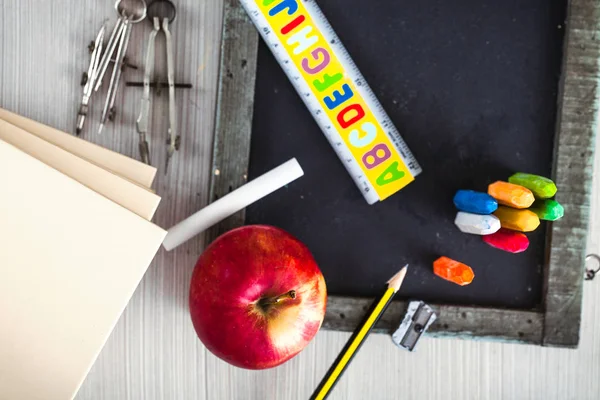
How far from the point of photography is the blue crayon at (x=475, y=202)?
1.98 feet

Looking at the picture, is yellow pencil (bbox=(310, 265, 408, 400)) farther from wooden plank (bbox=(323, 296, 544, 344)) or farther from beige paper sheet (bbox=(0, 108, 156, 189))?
beige paper sheet (bbox=(0, 108, 156, 189))

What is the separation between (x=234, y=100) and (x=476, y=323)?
0.40m

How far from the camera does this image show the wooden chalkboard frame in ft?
2.14

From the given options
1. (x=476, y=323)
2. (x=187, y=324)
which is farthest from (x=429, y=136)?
(x=187, y=324)

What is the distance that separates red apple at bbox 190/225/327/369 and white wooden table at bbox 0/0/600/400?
0.34 feet

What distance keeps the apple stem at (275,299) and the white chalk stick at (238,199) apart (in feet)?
0.44

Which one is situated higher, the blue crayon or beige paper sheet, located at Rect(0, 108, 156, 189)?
the blue crayon

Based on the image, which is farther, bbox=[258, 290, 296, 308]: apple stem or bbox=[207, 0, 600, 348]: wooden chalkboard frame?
bbox=[207, 0, 600, 348]: wooden chalkboard frame

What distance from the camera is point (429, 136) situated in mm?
672

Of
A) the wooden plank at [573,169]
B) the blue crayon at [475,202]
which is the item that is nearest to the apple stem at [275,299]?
the blue crayon at [475,202]

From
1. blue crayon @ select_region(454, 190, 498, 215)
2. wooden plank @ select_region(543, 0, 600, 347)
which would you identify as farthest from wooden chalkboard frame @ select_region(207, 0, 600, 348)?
blue crayon @ select_region(454, 190, 498, 215)

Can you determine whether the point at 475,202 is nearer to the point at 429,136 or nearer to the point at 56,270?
the point at 429,136

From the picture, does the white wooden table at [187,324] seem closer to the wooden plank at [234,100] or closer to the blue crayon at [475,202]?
the wooden plank at [234,100]

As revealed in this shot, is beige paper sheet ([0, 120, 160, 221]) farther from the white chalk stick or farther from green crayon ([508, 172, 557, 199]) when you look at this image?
green crayon ([508, 172, 557, 199])
